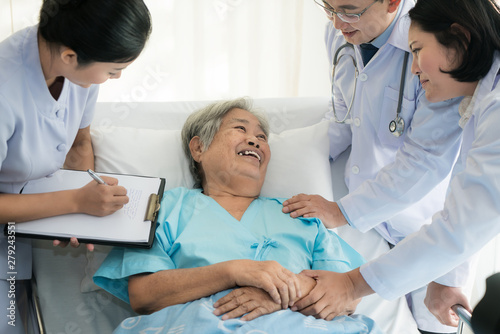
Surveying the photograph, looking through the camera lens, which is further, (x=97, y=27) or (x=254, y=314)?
(x=254, y=314)

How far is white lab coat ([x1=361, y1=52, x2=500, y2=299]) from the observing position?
1.24m

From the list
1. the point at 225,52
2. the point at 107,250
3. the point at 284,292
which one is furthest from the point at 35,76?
the point at 225,52

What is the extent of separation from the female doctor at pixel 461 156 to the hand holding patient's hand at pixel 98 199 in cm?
66

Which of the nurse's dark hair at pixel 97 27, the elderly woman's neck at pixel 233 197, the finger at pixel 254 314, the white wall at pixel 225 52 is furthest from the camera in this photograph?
the white wall at pixel 225 52

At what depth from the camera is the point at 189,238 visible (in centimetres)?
162

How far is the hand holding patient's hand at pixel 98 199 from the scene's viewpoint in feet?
4.94

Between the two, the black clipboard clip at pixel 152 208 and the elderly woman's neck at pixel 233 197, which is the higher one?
the black clipboard clip at pixel 152 208

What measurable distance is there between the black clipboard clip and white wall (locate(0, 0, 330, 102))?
5.06 feet

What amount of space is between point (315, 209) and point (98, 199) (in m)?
0.78

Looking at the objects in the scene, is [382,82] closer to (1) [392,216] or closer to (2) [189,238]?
(1) [392,216]

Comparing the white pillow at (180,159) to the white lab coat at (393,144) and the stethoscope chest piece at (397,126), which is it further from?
the stethoscope chest piece at (397,126)

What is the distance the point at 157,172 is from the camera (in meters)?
2.01

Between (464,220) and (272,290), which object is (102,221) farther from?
(464,220)

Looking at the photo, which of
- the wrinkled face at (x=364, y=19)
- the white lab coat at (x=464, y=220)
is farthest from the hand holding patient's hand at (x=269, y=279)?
the wrinkled face at (x=364, y=19)
